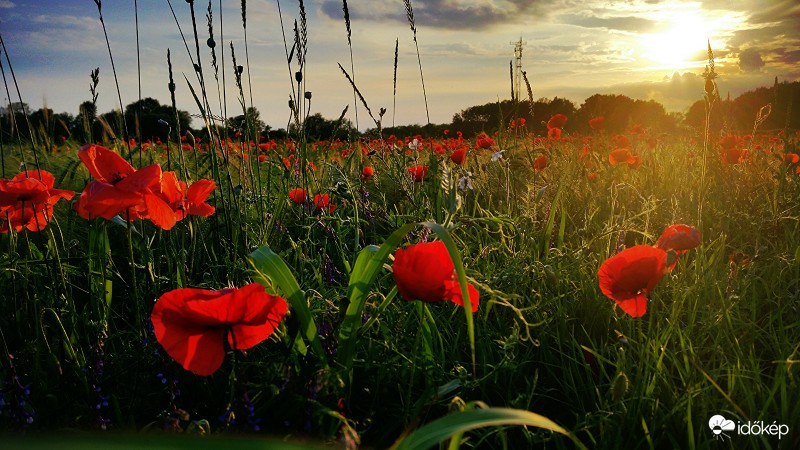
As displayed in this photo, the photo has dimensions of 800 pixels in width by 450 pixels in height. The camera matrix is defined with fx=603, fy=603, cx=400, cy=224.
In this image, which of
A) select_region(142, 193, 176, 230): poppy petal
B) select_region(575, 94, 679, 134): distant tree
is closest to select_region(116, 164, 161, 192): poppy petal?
select_region(142, 193, 176, 230): poppy petal

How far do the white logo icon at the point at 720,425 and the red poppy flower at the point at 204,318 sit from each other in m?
0.94

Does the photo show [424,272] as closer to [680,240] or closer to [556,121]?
[680,240]

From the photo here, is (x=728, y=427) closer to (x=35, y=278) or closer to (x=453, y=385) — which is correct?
(x=453, y=385)

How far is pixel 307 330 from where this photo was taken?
1.29 m

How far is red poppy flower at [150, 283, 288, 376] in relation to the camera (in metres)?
1.04

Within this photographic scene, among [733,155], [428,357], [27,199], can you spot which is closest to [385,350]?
[428,357]

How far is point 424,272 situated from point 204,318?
40 cm

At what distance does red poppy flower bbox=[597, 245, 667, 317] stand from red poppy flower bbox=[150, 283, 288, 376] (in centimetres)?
76

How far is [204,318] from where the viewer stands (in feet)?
3.44

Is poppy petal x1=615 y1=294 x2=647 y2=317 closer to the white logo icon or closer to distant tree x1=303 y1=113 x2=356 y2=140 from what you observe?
the white logo icon

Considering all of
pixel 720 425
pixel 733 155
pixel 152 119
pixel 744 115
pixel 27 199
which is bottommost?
pixel 720 425

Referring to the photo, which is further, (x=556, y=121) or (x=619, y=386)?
(x=556, y=121)

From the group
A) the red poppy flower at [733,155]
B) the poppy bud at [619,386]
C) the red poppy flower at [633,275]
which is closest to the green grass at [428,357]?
the poppy bud at [619,386]

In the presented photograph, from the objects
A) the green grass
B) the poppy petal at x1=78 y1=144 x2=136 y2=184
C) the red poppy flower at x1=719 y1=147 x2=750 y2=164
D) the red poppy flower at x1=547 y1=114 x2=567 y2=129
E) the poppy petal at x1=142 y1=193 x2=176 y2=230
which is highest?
the red poppy flower at x1=547 y1=114 x2=567 y2=129
